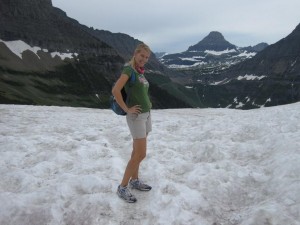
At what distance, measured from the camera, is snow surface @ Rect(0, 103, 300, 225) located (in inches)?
364

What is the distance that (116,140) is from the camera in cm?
1764

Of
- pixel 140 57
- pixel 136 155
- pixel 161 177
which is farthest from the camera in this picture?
pixel 161 177

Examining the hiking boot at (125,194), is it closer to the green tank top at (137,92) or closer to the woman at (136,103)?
the woman at (136,103)

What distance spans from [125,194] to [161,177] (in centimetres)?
200

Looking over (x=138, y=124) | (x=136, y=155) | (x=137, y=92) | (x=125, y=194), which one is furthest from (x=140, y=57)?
(x=125, y=194)

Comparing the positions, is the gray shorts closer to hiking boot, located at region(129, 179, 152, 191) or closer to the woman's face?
the woman's face

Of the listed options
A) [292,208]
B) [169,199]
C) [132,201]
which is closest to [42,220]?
[132,201]

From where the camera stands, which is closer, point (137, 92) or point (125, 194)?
point (137, 92)

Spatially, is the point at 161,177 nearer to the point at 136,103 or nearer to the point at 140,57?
Answer: the point at 136,103

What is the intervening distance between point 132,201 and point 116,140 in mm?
7707

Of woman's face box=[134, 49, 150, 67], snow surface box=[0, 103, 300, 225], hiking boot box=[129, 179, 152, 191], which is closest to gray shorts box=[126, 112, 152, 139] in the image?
woman's face box=[134, 49, 150, 67]

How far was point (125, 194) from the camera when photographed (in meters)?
10.2

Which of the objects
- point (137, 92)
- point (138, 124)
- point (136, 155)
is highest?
point (137, 92)

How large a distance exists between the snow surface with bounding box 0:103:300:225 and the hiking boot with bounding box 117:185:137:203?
14 cm
